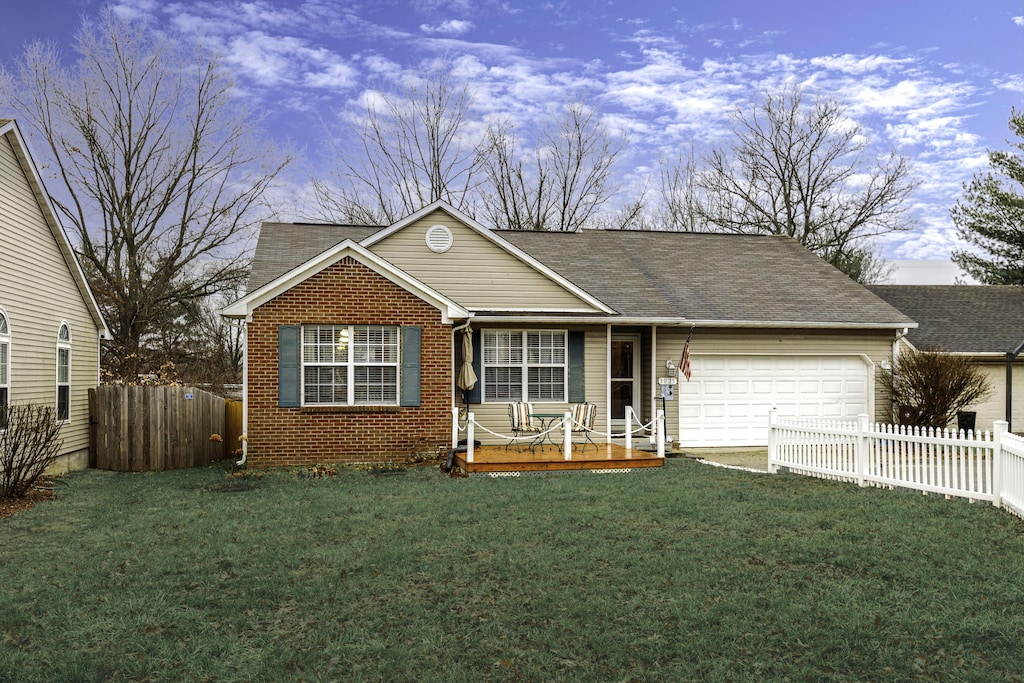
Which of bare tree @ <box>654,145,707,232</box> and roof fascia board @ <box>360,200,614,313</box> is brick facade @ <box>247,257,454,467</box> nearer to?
roof fascia board @ <box>360,200,614,313</box>

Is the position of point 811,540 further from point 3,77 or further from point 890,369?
point 3,77

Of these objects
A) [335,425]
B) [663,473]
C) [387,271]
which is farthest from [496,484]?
[387,271]

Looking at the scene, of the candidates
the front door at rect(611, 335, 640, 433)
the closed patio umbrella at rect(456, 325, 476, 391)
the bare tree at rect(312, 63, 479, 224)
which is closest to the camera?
the closed patio umbrella at rect(456, 325, 476, 391)

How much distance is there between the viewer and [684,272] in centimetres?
1870

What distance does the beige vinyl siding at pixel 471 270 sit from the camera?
1563cm

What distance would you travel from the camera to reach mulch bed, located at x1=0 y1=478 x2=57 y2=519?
9711 millimetres

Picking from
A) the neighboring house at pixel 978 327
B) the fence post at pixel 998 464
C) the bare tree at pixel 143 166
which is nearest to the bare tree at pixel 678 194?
the neighboring house at pixel 978 327

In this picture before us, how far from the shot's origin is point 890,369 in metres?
17.4

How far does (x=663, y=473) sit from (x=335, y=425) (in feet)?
18.3

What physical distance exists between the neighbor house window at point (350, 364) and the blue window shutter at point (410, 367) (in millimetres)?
165

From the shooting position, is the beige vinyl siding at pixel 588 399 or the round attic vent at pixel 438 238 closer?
the beige vinyl siding at pixel 588 399

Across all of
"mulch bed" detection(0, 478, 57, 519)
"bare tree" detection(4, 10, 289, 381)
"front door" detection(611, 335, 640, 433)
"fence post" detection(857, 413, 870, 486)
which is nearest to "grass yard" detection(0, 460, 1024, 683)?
"mulch bed" detection(0, 478, 57, 519)

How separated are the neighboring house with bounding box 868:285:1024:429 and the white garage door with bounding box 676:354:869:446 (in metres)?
2.92

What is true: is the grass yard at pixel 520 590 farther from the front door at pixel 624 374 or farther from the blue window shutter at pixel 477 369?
the front door at pixel 624 374
